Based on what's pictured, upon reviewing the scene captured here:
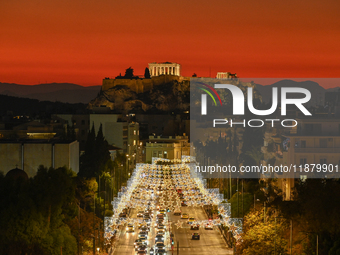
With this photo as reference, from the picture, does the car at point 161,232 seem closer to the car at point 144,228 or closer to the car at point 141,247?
the car at point 144,228

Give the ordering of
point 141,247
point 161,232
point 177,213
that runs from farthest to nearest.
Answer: point 177,213, point 161,232, point 141,247

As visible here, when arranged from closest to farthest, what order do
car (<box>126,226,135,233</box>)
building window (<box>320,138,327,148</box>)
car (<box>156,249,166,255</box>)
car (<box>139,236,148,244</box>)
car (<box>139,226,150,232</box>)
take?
car (<box>156,249,166,255</box>), car (<box>139,236,148,244</box>), car (<box>139,226,150,232</box>), car (<box>126,226,135,233</box>), building window (<box>320,138,327,148</box>)

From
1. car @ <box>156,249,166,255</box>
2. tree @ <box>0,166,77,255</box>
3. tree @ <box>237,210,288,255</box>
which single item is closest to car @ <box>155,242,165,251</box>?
car @ <box>156,249,166,255</box>

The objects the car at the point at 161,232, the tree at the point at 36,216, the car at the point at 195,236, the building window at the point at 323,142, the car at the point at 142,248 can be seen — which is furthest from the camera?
the building window at the point at 323,142

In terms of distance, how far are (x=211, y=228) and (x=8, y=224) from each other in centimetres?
2451

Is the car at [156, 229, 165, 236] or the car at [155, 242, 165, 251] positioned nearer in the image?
the car at [155, 242, 165, 251]

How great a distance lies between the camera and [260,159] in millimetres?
78375

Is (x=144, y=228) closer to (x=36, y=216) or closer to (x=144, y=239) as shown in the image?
(x=144, y=239)

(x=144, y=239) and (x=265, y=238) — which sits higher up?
(x=265, y=238)

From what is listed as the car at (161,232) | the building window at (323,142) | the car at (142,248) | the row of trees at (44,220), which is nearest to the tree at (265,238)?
the car at (142,248)

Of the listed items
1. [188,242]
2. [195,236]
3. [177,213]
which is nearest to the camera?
[188,242]

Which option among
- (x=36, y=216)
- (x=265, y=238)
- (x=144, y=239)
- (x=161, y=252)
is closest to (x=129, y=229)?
(x=144, y=239)

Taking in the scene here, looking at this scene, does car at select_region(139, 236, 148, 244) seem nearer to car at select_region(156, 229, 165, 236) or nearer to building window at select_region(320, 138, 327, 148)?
car at select_region(156, 229, 165, 236)

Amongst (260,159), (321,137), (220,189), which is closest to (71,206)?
(321,137)
